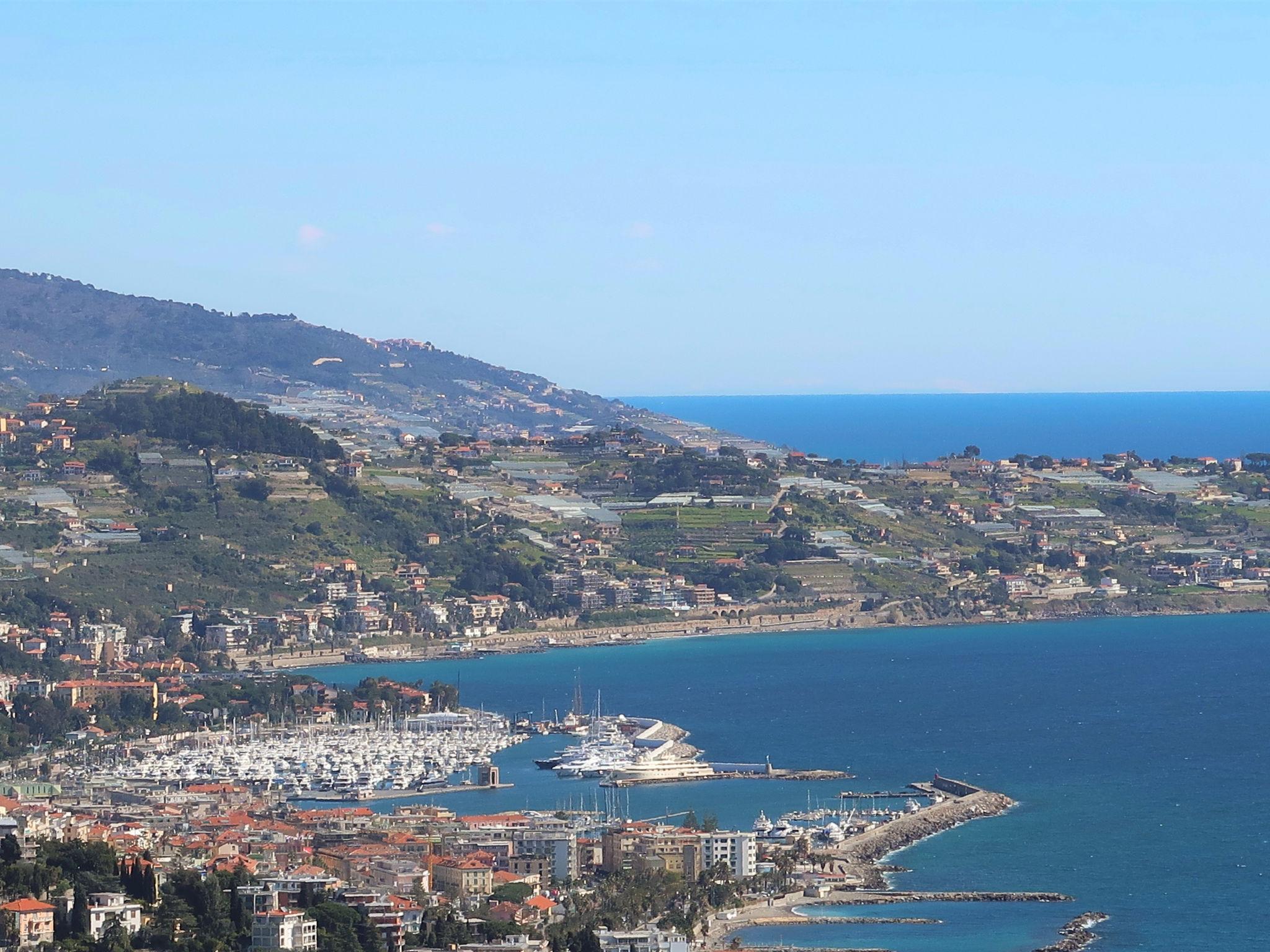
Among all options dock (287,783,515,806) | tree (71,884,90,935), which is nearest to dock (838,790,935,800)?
dock (287,783,515,806)

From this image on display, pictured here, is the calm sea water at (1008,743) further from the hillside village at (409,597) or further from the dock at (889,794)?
the hillside village at (409,597)

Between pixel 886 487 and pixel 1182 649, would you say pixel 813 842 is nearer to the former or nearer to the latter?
pixel 1182 649

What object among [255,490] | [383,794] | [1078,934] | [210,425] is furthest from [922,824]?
[210,425]

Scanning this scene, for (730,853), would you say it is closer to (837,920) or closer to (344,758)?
(837,920)

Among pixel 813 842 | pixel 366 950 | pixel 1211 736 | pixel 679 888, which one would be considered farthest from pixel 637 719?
pixel 366 950

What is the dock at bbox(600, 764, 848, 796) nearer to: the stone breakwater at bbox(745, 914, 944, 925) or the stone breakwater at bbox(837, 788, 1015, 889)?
the stone breakwater at bbox(837, 788, 1015, 889)

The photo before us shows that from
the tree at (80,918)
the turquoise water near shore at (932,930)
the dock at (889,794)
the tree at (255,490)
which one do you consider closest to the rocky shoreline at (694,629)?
the tree at (255,490)
